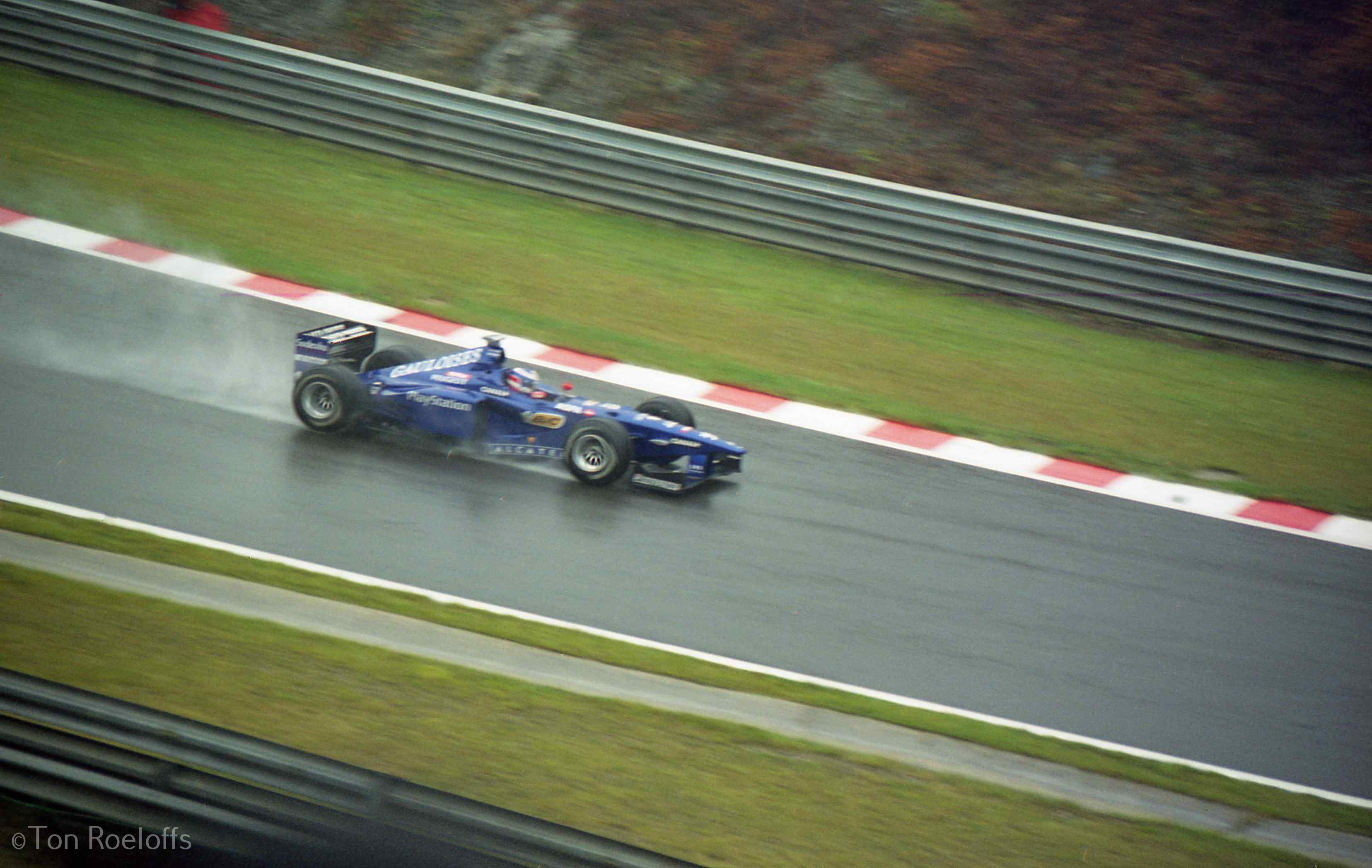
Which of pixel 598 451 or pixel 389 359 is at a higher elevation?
pixel 389 359

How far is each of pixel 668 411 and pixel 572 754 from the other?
3460 millimetres

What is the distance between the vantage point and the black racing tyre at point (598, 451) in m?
8.02

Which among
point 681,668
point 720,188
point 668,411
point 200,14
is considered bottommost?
point 681,668

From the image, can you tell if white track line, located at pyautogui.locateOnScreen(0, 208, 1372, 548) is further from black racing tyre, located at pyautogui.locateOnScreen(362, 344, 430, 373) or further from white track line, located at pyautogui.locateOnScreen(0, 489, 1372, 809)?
white track line, located at pyautogui.locateOnScreen(0, 489, 1372, 809)

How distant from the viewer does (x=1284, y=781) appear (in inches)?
241

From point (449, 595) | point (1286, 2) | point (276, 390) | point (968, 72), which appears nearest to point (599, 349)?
point (276, 390)

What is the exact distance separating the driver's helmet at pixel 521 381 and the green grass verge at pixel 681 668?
2.06m

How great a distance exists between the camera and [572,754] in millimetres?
5434

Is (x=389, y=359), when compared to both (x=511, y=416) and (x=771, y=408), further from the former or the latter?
(x=771, y=408)

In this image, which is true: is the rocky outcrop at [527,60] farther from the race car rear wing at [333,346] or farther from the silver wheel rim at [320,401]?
the silver wheel rim at [320,401]

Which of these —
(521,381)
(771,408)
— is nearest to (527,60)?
(771,408)

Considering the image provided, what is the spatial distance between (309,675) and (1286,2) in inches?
655

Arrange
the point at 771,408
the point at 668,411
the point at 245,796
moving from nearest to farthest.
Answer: the point at 245,796 → the point at 668,411 → the point at 771,408

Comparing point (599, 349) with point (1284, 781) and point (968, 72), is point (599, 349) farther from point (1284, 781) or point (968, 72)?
point (968, 72)
